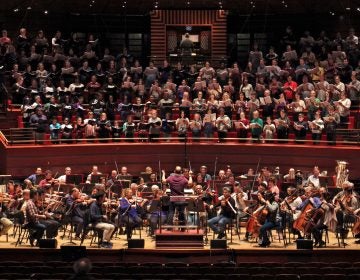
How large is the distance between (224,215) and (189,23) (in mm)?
12061

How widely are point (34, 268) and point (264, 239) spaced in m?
5.56

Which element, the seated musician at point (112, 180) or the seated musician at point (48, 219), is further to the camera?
the seated musician at point (112, 180)

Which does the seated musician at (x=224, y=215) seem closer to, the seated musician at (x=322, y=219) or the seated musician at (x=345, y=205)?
the seated musician at (x=322, y=219)

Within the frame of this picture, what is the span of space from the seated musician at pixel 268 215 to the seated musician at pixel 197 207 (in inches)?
50.9

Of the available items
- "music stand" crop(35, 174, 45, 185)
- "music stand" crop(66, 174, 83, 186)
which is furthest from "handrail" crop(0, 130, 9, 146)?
"music stand" crop(66, 174, 83, 186)

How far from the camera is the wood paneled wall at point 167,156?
23.4 m

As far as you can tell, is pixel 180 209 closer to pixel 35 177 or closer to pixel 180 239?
pixel 180 239

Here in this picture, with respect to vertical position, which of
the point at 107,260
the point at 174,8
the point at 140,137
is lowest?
the point at 107,260

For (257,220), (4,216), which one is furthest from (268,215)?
(4,216)

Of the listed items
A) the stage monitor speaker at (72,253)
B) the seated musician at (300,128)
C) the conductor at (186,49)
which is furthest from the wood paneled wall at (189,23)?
the stage monitor speaker at (72,253)

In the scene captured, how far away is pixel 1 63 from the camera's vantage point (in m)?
26.0

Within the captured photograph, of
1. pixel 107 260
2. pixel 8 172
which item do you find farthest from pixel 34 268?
pixel 8 172

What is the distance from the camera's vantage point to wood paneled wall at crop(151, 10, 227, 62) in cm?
2952

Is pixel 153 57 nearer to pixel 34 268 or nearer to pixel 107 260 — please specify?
pixel 107 260
